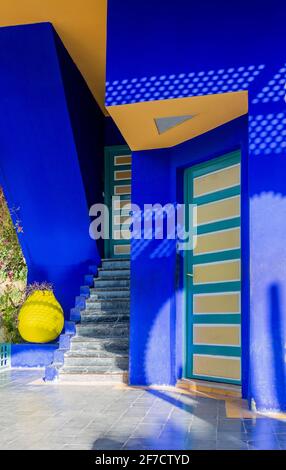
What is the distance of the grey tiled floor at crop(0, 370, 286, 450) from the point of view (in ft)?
11.7

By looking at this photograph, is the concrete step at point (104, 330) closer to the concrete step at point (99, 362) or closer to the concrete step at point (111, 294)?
the concrete step at point (99, 362)

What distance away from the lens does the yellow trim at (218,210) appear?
18.5ft

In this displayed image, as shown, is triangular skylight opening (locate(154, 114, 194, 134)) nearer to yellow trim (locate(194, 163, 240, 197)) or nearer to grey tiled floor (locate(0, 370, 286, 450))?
yellow trim (locate(194, 163, 240, 197))

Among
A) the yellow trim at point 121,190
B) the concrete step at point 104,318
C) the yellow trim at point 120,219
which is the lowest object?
the concrete step at point 104,318

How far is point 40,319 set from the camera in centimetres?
763

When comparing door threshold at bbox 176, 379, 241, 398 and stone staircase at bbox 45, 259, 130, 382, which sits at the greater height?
stone staircase at bbox 45, 259, 130, 382

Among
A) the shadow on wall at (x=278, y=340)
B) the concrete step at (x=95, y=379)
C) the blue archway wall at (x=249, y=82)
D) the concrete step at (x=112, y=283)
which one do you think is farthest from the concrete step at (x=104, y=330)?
the shadow on wall at (x=278, y=340)

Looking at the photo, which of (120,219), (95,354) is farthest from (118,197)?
(95,354)

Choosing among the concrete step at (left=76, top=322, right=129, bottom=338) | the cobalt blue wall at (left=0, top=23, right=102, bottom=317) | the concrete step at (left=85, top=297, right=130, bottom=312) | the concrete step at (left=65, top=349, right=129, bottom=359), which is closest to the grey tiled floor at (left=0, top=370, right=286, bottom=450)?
the concrete step at (left=65, top=349, right=129, bottom=359)

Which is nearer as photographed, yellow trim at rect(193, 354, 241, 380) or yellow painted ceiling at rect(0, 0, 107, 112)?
yellow trim at rect(193, 354, 241, 380)

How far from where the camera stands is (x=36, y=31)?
6.98 metres

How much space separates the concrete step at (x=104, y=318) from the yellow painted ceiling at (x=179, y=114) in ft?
8.98

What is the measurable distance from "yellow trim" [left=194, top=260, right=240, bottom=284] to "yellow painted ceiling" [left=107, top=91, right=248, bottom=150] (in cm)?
149

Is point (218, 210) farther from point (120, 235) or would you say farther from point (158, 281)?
point (120, 235)
